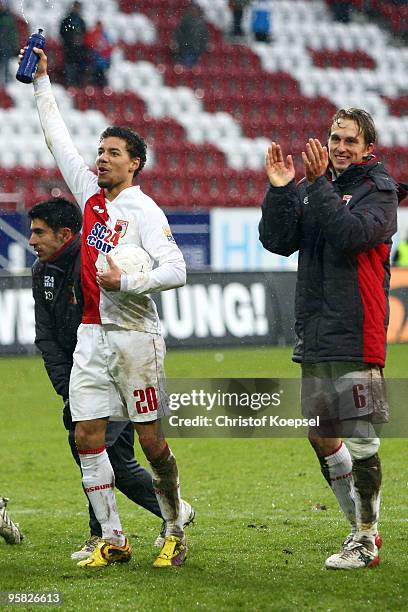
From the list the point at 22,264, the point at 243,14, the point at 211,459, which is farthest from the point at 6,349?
the point at 243,14

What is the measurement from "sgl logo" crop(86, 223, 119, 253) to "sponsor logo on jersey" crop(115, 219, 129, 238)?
0.05ft

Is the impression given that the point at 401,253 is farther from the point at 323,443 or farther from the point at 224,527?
the point at 323,443

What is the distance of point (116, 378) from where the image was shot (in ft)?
14.4

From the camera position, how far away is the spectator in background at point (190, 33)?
280 inches

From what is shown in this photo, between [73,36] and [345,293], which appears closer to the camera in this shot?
[345,293]

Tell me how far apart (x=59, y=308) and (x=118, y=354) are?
507 millimetres

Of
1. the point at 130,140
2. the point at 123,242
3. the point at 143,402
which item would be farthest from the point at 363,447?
the point at 130,140

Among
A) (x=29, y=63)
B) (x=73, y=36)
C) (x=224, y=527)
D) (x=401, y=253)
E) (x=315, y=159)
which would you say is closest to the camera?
(x=315, y=159)

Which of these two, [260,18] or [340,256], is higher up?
[260,18]

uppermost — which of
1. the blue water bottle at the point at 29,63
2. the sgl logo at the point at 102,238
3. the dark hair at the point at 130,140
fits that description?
the blue water bottle at the point at 29,63

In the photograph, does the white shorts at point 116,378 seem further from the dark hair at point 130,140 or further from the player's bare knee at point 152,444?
the dark hair at point 130,140

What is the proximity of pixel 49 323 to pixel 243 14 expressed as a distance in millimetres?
3478

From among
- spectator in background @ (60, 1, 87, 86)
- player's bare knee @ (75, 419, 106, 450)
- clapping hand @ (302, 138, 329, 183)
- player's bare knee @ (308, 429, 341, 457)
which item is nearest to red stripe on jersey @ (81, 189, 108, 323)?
player's bare knee @ (75, 419, 106, 450)

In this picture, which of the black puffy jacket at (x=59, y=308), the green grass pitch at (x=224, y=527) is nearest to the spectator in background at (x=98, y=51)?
the green grass pitch at (x=224, y=527)
